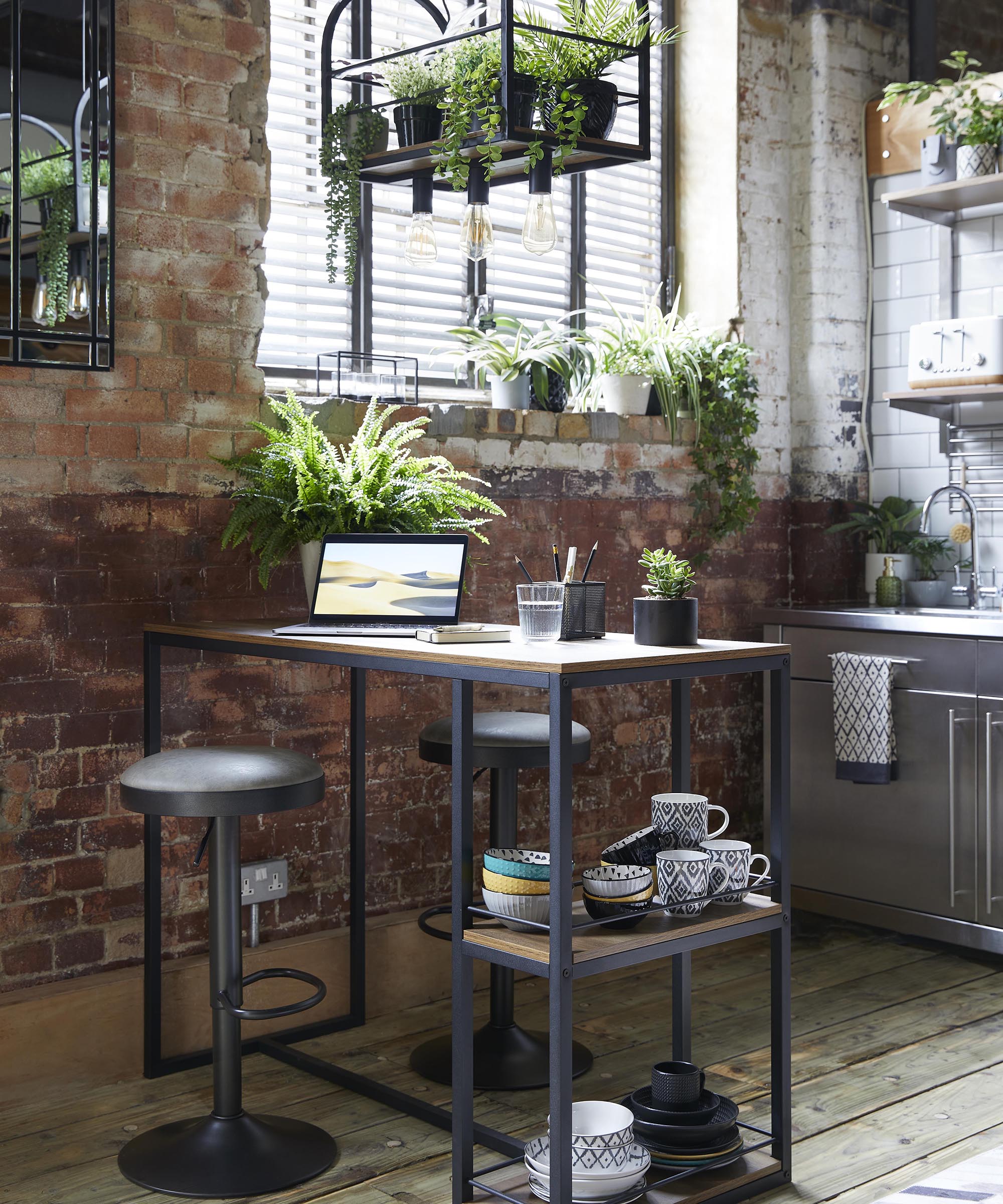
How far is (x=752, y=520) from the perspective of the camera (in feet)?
14.8

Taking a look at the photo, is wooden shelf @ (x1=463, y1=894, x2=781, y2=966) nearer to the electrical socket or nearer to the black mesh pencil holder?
the black mesh pencil holder

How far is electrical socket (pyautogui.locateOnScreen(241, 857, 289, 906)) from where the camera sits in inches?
132

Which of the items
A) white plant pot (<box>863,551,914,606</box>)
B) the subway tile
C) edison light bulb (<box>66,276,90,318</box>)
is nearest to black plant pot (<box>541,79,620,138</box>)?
edison light bulb (<box>66,276,90,318</box>)

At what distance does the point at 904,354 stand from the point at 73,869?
10.2 ft

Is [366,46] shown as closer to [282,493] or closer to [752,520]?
[282,493]

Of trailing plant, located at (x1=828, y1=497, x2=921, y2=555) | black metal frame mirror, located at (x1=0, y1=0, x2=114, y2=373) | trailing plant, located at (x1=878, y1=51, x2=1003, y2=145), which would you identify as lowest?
trailing plant, located at (x1=828, y1=497, x2=921, y2=555)

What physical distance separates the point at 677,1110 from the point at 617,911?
499mm

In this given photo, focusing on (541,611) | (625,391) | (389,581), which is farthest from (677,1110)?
(625,391)

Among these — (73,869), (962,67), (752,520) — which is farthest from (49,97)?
(962,67)

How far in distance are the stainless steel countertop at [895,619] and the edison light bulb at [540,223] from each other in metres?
Answer: 1.45

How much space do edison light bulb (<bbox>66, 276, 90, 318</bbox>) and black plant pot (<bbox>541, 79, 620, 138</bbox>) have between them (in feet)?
4.03

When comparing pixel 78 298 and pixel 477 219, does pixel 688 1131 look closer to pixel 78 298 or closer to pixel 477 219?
pixel 78 298

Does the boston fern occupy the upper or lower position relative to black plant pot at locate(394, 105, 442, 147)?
lower

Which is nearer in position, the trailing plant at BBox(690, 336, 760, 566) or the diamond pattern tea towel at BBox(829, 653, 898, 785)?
the diamond pattern tea towel at BBox(829, 653, 898, 785)
